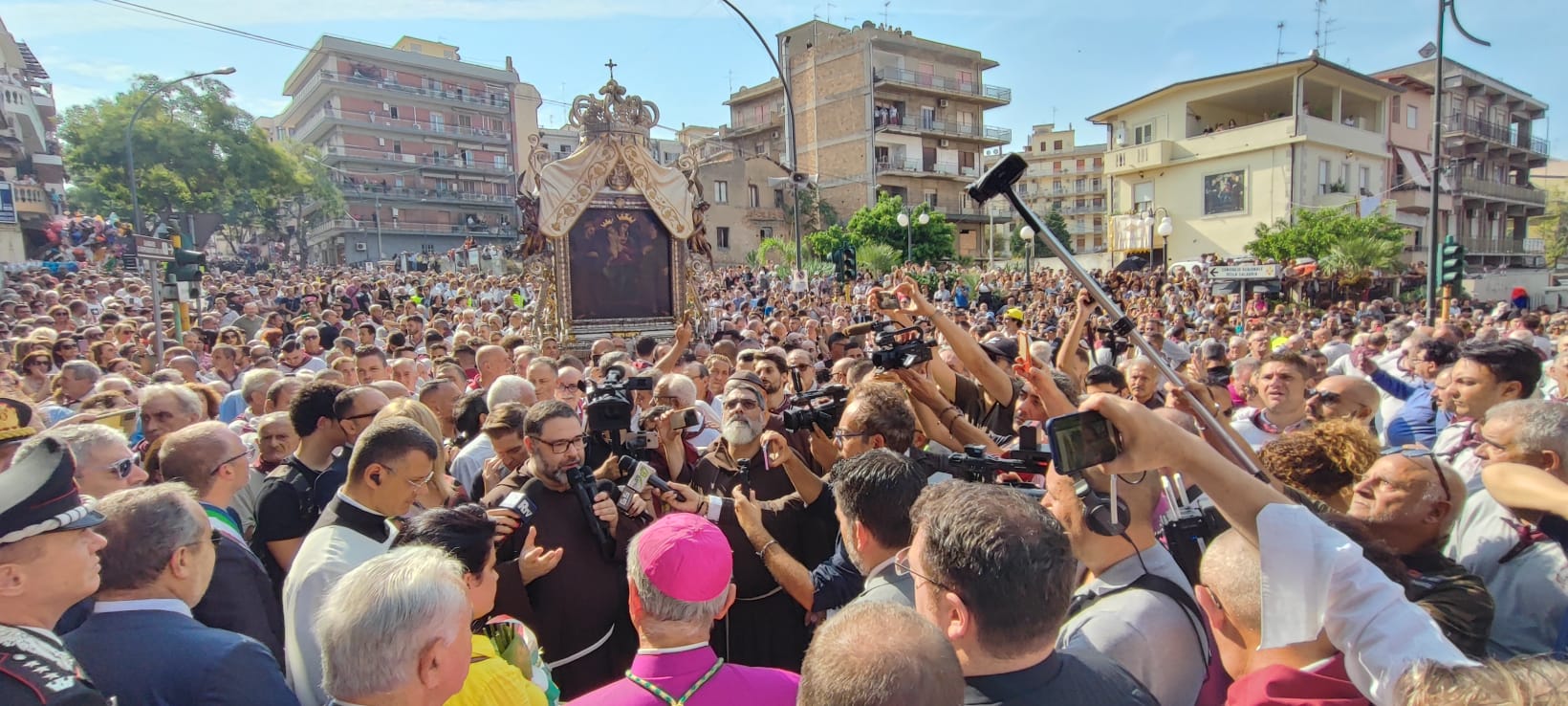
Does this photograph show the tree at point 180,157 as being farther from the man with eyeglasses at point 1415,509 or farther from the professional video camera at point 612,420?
the man with eyeglasses at point 1415,509

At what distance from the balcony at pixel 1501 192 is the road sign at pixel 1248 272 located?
113ft

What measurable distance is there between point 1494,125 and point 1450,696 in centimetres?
5987

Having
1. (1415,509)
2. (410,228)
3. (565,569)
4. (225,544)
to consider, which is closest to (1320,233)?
(1415,509)

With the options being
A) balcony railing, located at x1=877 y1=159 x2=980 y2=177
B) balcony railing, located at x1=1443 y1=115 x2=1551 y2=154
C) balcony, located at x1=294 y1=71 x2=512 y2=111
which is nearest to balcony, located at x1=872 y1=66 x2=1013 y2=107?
balcony railing, located at x1=877 y1=159 x2=980 y2=177

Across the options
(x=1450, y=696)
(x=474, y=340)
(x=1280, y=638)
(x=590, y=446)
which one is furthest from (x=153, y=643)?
(x=474, y=340)

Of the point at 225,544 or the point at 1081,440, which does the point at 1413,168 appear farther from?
the point at 225,544

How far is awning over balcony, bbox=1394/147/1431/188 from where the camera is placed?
3659 cm

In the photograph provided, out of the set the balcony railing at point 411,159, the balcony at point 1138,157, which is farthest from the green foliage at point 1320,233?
the balcony railing at point 411,159

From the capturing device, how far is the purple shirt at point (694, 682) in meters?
1.97

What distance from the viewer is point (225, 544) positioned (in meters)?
2.76

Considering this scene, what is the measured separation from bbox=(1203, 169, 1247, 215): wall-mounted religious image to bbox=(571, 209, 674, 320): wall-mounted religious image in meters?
30.4

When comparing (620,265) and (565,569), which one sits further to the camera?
(620,265)

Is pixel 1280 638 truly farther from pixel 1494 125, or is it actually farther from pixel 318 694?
pixel 1494 125

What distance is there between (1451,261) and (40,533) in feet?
52.9
